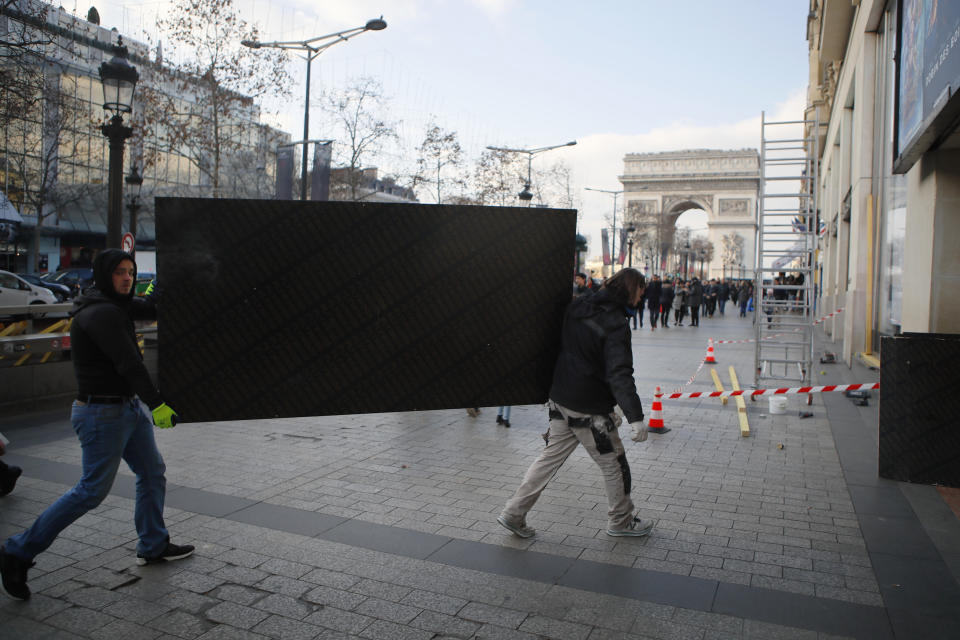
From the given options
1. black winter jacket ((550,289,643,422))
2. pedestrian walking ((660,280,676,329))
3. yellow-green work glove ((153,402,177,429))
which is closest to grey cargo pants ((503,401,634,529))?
black winter jacket ((550,289,643,422))

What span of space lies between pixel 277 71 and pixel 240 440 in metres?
19.2

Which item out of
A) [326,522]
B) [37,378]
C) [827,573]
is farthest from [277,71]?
[827,573]

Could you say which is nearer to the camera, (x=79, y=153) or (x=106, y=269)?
(x=106, y=269)

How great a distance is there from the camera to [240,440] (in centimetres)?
758

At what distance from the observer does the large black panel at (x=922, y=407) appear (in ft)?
20.1

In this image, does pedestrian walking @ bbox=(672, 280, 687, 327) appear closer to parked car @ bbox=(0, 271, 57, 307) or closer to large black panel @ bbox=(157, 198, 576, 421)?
parked car @ bbox=(0, 271, 57, 307)

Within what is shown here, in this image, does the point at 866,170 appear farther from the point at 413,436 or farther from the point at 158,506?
the point at 158,506

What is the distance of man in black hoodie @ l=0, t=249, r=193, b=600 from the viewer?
3834mm

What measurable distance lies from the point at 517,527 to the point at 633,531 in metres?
0.77

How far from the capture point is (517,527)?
4.87 meters

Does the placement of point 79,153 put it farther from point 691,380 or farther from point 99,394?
point 99,394

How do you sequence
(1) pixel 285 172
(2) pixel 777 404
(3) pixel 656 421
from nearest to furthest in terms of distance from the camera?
(3) pixel 656 421 → (2) pixel 777 404 → (1) pixel 285 172

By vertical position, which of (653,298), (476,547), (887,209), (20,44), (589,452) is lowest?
(476,547)

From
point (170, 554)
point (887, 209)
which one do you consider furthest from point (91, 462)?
point (887, 209)
